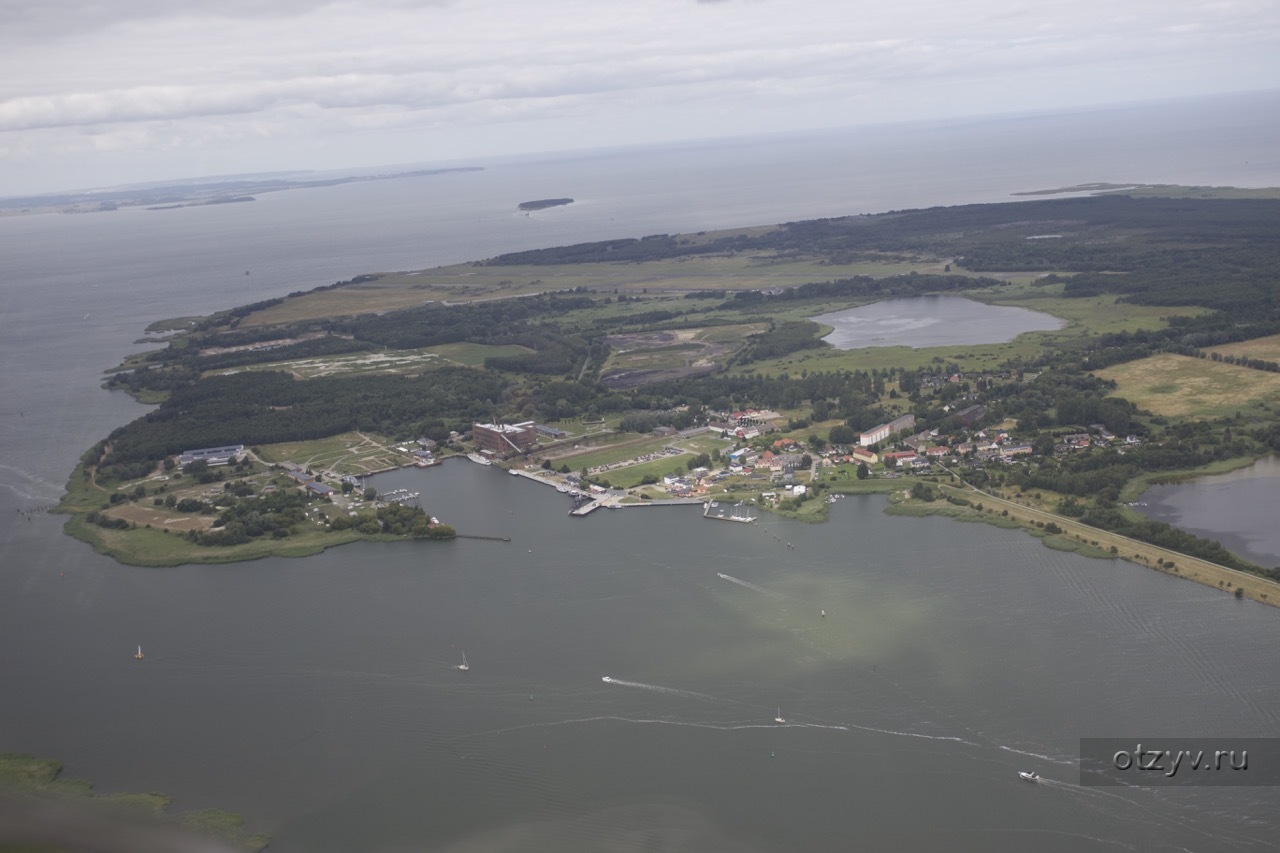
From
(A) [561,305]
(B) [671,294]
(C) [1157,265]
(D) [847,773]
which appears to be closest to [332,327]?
(A) [561,305]

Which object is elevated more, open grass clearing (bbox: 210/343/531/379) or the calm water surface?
open grass clearing (bbox: 210/343/531/379)

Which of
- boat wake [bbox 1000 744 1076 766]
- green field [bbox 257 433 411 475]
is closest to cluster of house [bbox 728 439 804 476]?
green field [bbox 257 433 411 475]

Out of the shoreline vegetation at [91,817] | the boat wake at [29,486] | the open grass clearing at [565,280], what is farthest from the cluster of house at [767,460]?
the open grass clearing at [565,280]

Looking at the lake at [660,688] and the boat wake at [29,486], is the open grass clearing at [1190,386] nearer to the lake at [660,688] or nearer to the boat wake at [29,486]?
the lake at [660,688]

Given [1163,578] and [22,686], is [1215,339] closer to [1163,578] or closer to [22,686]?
[1163,578]

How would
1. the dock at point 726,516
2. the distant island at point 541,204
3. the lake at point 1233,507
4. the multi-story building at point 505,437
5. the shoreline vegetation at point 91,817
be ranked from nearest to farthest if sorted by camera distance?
the shoreline vegetation at point 91,817 < the lake at point 1233,507 < the dock at point 726,516 < the multi-story building at point 505,437 < the distant island at point 541,204

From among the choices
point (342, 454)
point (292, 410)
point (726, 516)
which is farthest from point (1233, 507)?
point (292, 410)

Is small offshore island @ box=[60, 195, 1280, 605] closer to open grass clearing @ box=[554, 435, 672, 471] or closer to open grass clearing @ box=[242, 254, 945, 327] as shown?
open grass clearing @ box=[554, 435, 672, 471]
